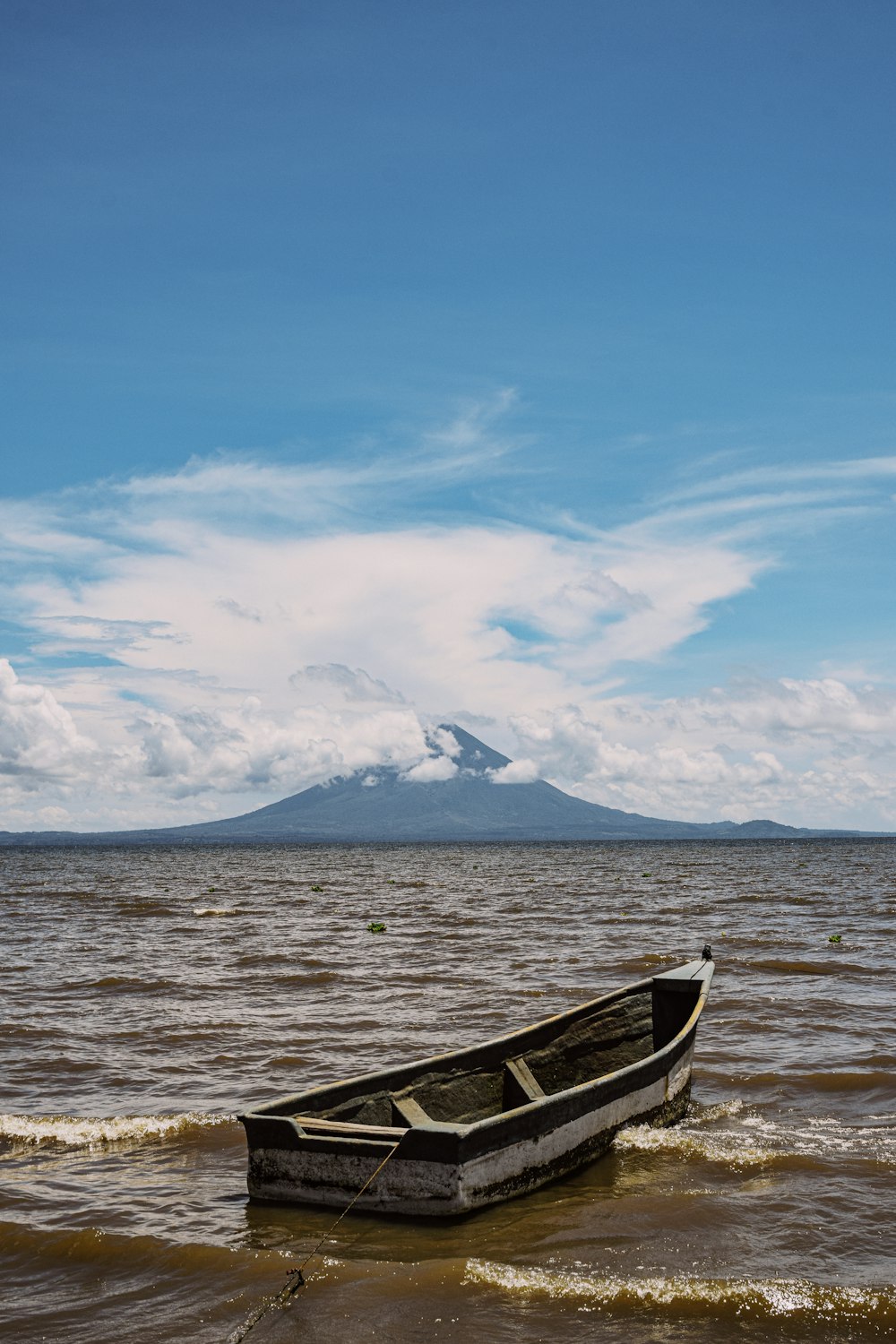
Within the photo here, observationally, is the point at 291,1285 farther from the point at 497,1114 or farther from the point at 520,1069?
the point at 520,1069

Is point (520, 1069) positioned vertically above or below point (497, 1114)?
above

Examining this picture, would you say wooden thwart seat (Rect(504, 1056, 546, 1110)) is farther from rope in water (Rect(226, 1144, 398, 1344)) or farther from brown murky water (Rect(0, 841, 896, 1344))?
rope in water (Rect(226, 1144, 398, 1344))

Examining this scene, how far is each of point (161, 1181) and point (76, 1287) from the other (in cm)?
232

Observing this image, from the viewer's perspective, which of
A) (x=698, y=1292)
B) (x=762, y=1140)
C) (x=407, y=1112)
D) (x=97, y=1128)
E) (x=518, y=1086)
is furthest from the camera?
(x=97, y=1128)

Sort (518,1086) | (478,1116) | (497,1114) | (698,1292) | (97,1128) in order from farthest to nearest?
1. (97,1128)
2. (518,1086)
3. (497,1114)
4. (478,1116)
5. (698,1292)

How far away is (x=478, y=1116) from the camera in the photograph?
37.2 ft

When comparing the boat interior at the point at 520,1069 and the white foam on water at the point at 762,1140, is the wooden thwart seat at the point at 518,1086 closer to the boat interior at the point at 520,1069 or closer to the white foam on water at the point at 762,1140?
the boat interior at the point at 520,1069

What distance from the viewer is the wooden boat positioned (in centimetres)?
888

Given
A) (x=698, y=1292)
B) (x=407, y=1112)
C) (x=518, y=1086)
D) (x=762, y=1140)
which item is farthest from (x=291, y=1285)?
(x=762, y=1140)

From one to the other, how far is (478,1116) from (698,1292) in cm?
377

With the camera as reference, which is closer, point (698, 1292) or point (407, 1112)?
point (698, 1292)

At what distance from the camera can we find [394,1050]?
16.1 meters

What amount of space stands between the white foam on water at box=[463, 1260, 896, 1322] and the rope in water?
1102 mm

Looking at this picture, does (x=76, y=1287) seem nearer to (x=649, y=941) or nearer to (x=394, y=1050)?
(x=394, y=1050)
